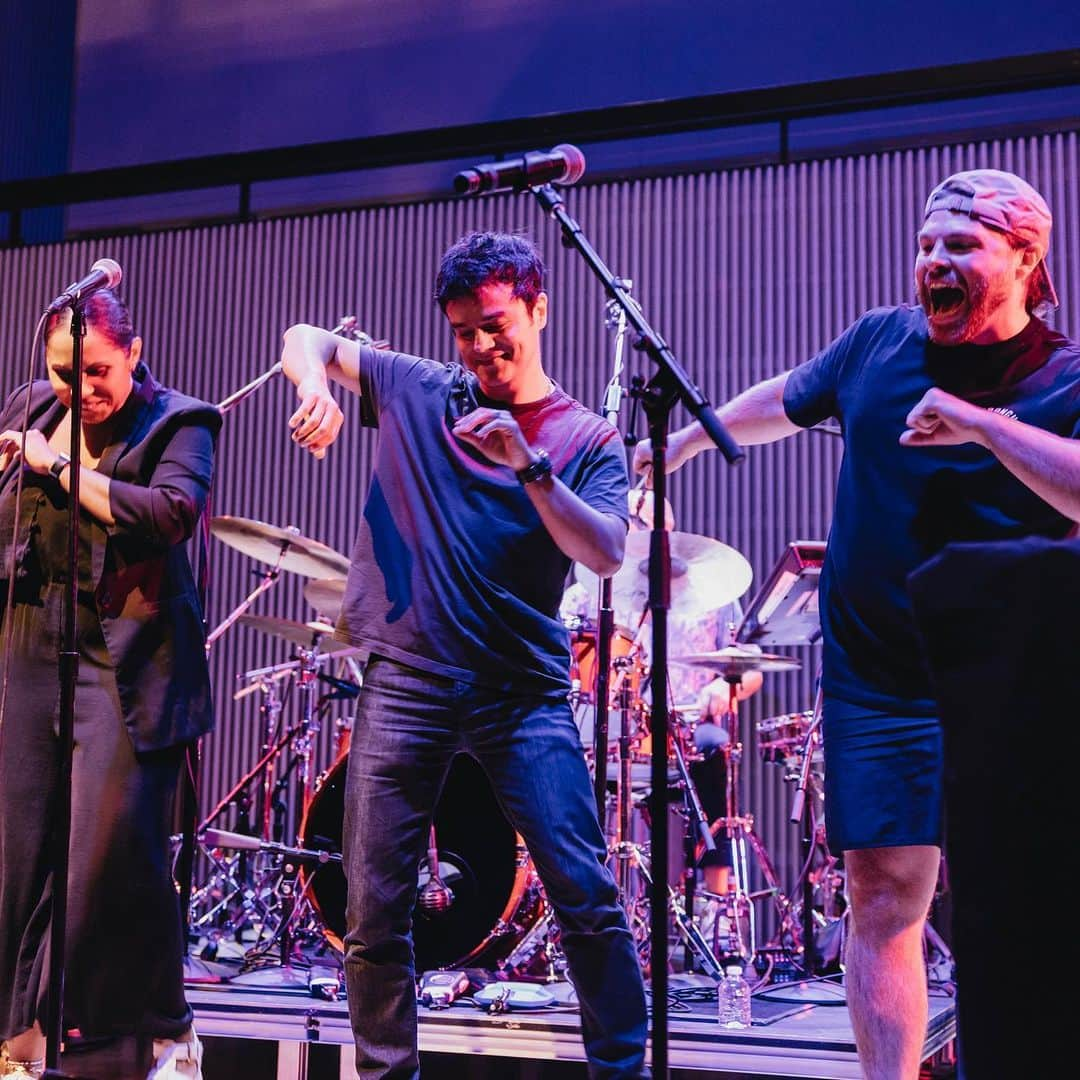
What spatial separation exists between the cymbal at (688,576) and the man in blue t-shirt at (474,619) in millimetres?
2150

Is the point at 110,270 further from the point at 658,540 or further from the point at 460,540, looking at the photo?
the point at 658,540

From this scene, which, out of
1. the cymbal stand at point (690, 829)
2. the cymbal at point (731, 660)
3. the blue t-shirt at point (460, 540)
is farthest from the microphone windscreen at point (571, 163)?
the cymbal at point (731, 660)

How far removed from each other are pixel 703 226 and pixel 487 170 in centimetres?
541

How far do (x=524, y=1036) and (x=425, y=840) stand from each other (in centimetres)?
103

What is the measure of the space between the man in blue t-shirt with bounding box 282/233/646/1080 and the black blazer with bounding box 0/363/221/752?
0.53m

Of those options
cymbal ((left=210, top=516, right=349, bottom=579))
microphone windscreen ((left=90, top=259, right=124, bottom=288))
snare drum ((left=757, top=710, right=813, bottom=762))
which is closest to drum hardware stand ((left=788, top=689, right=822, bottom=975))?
snare drum ((left=757, top=710, right=813, bottom=762))

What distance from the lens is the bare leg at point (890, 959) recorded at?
2449 millimetres

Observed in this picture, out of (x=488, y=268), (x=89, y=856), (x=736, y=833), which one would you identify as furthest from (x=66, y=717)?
(x=736, y=833)

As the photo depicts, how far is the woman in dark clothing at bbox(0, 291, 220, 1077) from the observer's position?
3012 millimetres

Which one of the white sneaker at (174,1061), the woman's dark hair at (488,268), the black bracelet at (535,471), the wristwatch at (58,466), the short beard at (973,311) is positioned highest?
the woman's dark hair at (488,268)

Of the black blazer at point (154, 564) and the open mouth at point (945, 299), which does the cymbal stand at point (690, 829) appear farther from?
the open mouth at point (945, 299)

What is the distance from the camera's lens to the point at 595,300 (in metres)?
7.92

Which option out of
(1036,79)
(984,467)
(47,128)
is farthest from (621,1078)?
(47,128)

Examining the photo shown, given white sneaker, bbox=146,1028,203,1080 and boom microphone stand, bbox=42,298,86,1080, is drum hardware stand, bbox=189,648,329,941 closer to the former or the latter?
white sneaker, bbox=146,1028,203,1080
